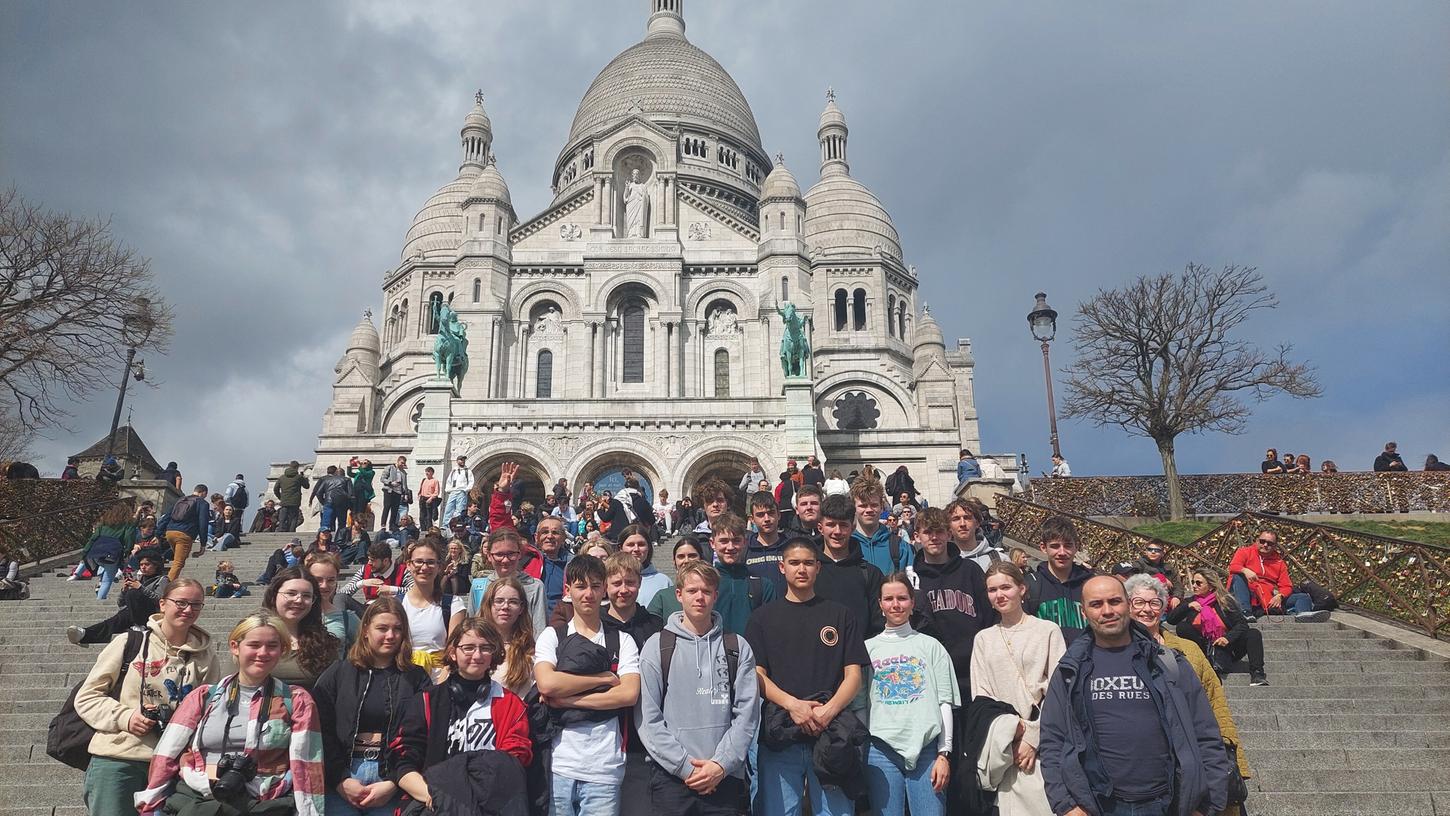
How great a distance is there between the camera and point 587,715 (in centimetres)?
490

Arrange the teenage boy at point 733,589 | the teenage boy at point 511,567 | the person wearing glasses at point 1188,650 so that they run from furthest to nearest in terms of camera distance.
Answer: the teenage boy at point 511,567
the teenage boy at point 733,589
the person wearing glasses at point 1188,650

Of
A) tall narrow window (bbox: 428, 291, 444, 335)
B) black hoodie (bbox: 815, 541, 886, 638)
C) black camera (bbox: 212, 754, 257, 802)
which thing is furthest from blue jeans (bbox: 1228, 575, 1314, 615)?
tall narrow window (bbox: 428, 291, 444, 335)

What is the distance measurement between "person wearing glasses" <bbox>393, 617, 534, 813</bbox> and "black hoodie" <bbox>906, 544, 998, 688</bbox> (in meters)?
2.49

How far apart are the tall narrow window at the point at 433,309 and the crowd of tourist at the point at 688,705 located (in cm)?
3691

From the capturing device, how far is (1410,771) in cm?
720

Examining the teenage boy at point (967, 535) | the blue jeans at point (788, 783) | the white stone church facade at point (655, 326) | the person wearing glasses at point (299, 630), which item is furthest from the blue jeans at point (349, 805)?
the white stone church facade at point (655, 326)

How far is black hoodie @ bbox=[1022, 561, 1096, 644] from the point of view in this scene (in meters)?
6.03

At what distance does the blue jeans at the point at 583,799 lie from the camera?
4.78 m

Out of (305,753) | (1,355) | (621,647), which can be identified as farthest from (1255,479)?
(1,355)

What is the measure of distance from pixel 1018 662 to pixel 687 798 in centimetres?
191

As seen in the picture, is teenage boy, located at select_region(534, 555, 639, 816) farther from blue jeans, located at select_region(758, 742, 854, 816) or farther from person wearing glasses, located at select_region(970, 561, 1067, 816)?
person wearing glasses, located at select_region(970, 561, 1067, 816)

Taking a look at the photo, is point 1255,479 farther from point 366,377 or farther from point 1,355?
point 366,377

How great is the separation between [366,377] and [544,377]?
12.0 m

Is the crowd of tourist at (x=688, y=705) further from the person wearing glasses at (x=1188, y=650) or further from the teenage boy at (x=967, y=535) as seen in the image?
the teenage boy at (x=967, y=535)
